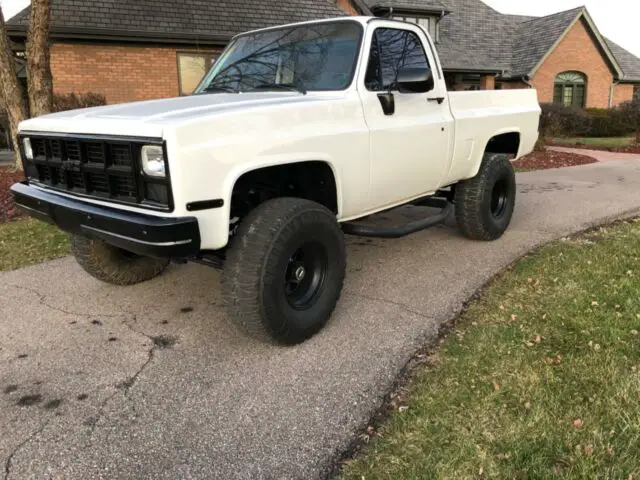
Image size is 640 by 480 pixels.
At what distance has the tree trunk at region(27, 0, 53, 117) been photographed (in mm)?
8594

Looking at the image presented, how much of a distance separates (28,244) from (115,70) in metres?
9.57

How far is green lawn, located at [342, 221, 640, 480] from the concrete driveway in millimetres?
257

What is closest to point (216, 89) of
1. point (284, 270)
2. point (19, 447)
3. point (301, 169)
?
point (301, 169)

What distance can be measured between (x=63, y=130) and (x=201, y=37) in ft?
39.3

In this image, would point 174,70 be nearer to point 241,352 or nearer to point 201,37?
point 201,37

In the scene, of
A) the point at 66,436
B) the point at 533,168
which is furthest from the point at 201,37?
the point at 66,436

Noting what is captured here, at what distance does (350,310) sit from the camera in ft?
13.5

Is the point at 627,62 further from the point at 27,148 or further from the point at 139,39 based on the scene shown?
the point at 27,148

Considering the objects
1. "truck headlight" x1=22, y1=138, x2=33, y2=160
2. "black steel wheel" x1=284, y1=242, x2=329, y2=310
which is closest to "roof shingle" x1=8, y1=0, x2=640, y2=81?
"truck headlight" x1=22, y1=138, x2=33, y2=160

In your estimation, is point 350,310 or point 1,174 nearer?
point 350,310

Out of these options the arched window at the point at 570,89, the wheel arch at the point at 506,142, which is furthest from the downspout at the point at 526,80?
the wheel arch at the point at 506,142

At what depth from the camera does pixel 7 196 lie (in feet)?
26.9

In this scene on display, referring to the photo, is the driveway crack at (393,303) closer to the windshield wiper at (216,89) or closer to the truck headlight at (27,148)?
the windshield wiper at (216,89)

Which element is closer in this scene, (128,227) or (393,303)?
(128,227)
